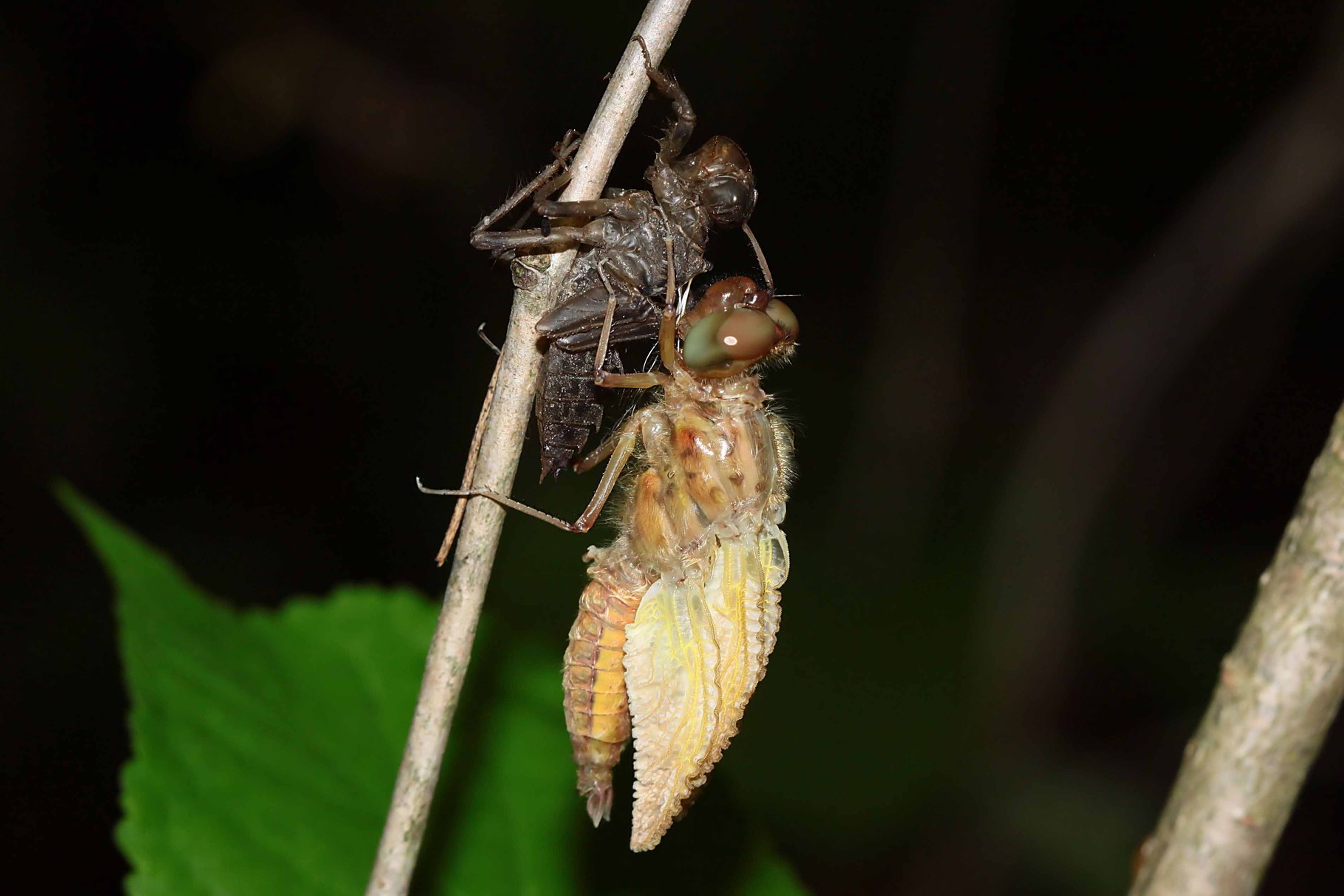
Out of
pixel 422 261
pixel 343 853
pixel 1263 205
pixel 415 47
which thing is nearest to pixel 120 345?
pixel 422 261

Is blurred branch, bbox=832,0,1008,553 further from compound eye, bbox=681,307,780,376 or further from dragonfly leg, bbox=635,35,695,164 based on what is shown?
dragonfly leg, bbox=635,35,695,164

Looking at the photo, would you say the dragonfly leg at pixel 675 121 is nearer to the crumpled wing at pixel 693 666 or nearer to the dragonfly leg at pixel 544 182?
the dragonfly leg at pixel 544 182

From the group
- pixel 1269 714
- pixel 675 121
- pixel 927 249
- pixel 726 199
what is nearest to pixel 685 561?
pixel 726 199

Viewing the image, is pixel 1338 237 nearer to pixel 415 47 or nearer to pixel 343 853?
pixel 415 47

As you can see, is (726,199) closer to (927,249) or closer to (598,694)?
(598,694)

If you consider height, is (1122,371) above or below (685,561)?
above

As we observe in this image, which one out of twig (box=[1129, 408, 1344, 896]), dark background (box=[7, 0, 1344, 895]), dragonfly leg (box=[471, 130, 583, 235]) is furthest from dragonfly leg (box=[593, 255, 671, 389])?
dark background (box=[7, 0, 1344, 895])

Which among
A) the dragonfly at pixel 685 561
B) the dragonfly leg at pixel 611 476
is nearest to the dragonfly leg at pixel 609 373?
the dragonfly at pixel 685 561
